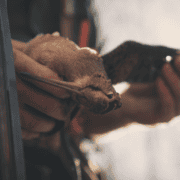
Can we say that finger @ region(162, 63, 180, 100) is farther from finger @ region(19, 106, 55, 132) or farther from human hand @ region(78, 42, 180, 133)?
finger @ region(19, 106, 55, 132)

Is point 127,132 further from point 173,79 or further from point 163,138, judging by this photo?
point 173,79

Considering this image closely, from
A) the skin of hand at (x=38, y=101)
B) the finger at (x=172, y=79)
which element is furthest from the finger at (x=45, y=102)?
the finger at (x=172, y=79)

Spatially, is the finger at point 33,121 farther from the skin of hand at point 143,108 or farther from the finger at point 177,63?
the finger at point 177,63

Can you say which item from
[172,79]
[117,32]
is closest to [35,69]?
[117,32]

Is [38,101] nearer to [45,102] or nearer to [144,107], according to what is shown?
[45,102]

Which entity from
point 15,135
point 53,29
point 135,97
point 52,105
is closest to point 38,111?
point 52,105

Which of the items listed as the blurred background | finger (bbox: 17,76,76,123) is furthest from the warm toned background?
finger (bbox: 17,76,76,123)
